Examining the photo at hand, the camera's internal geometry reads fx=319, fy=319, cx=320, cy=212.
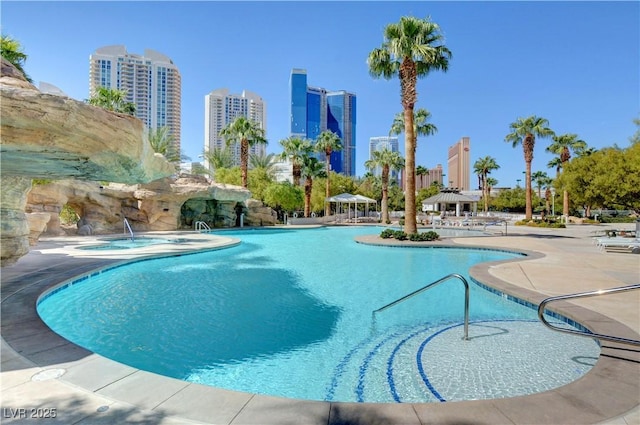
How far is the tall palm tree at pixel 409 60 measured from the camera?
16609 mm

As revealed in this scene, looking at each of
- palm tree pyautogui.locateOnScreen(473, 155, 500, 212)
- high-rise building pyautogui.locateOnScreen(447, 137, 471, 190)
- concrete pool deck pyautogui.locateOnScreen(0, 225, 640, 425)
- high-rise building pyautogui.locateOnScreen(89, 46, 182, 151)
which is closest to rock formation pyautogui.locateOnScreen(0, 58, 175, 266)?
concrete pool deck pyautogui.locateOnScreen(0, 225, 640, 425)

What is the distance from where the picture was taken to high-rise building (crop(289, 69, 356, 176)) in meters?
135

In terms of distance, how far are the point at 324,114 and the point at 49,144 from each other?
145703mm

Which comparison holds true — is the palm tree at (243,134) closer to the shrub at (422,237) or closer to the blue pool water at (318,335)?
the shrub at (422,237)

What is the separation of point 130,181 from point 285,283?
5.05 meters

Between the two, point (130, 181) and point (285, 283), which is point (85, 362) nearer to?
point (285, 283)

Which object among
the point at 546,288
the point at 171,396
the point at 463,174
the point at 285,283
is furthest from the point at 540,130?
the point at 463,174

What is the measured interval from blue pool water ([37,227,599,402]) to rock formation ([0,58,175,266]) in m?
2.31

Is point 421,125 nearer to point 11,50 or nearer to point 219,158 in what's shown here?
point 219,158

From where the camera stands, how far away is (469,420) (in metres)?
2.49

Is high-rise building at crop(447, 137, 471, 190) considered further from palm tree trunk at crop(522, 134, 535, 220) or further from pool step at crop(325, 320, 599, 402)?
pool step at crop(325, 320, 599, 402)

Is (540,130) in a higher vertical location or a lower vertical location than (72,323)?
higher

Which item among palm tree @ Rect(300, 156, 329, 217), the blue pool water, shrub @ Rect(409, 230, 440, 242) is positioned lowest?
the blue pool water

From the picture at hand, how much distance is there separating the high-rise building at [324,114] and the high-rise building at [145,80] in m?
56.7
